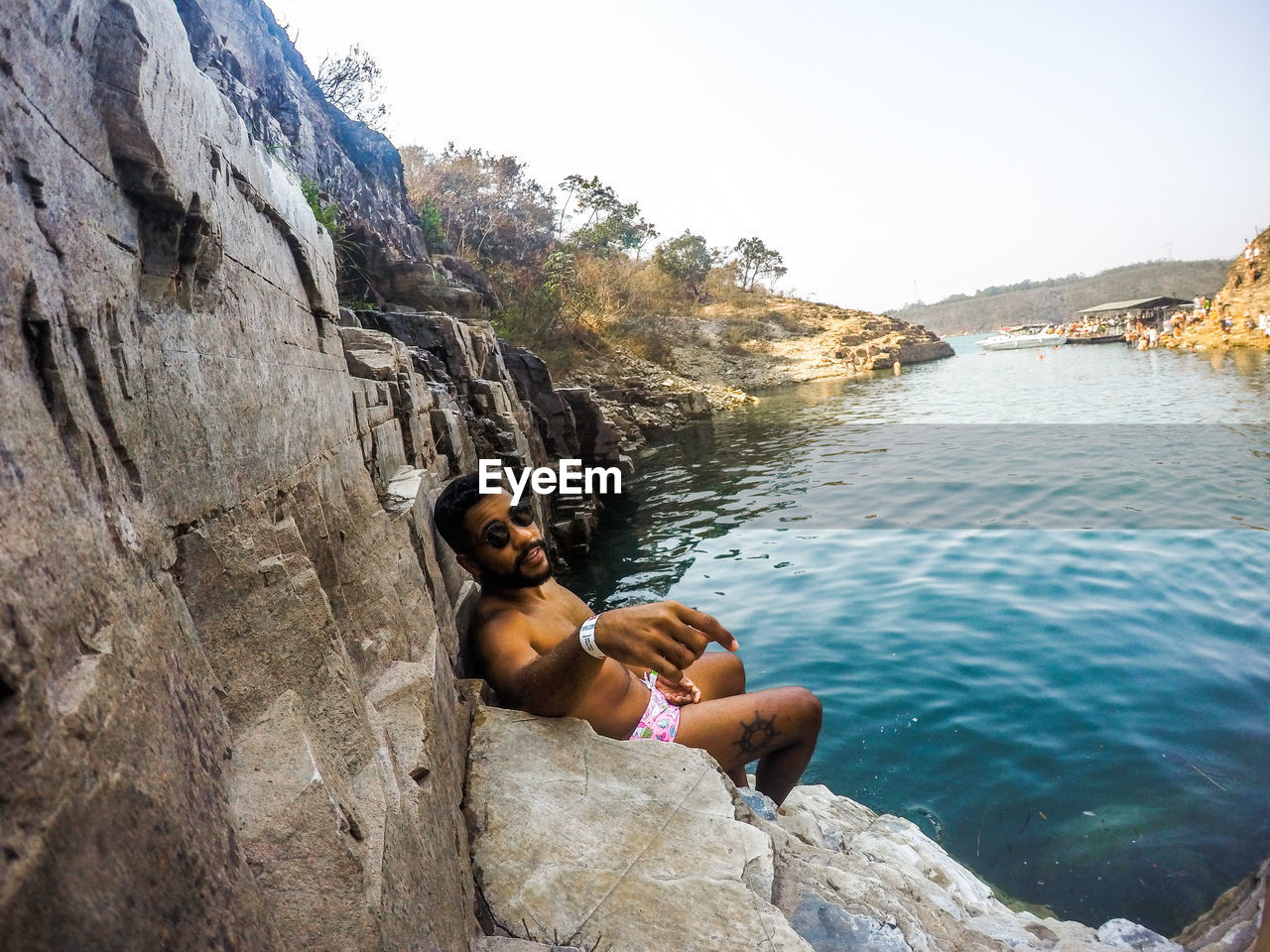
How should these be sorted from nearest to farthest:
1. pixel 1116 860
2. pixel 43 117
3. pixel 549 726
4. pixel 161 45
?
pixel 43 117 → pixel 161 45 → pixel 549 726 → pixel 1116 860

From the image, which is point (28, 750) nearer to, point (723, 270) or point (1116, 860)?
point (1116, 860)

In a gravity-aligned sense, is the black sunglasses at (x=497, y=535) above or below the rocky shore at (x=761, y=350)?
below

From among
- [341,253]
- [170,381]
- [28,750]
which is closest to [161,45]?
[170,381]

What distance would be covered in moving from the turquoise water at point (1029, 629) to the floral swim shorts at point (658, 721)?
5.38 ft

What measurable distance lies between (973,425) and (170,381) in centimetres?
1806

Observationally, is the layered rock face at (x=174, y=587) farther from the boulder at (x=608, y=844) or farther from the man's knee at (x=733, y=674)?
the man's knee at (x=733, y=674)

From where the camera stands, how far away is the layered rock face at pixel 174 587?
70 cm

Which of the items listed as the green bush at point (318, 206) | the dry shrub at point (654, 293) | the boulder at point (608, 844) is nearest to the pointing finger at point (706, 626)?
the boulder at point (608, 844)

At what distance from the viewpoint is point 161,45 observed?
147cm

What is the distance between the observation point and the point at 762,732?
2.70m

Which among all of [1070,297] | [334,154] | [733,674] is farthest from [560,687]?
[1070,297]

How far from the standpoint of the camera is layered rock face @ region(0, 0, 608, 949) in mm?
701

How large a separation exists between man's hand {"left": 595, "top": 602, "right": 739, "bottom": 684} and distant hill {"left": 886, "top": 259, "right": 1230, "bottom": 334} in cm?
8160

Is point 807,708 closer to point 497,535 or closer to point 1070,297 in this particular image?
point 497,535
